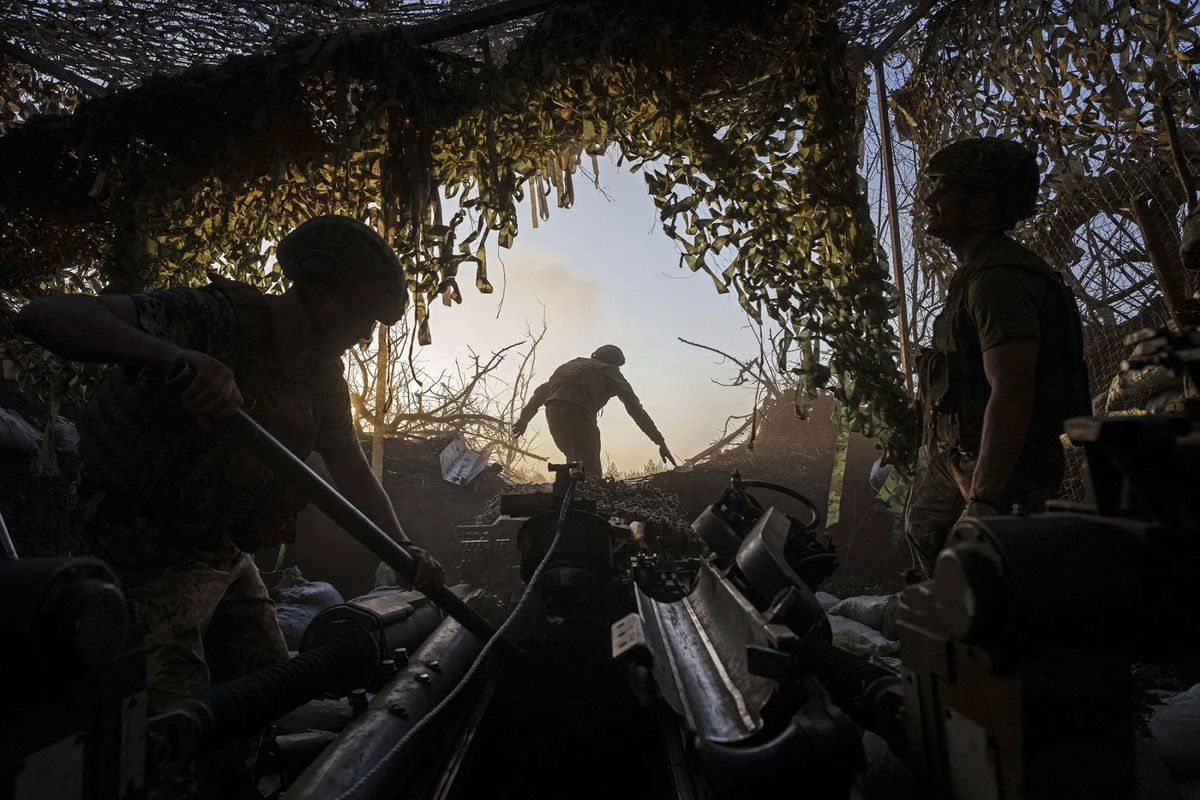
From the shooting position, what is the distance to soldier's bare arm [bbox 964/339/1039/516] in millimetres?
2283

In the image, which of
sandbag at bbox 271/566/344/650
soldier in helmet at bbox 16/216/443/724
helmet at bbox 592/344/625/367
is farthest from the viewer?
helmet at bbox 592/344/625/367

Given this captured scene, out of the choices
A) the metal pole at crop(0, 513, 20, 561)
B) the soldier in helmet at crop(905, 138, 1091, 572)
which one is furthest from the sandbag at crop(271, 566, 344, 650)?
the soldier in helmet at crop(905, 138, 1091, 572)

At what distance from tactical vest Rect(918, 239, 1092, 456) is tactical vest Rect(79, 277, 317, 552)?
2496 mm

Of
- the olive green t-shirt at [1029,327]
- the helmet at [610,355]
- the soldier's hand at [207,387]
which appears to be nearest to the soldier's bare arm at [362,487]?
the soldier's hand at [207,387]

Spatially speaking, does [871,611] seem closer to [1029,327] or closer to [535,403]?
[1029,327]

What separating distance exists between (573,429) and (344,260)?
260 inches

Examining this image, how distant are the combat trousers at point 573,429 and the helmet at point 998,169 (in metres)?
6.65

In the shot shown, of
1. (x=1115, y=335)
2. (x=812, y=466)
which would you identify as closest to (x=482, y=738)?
(x=1115, y=335)

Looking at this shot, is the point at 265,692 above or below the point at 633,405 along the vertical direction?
below

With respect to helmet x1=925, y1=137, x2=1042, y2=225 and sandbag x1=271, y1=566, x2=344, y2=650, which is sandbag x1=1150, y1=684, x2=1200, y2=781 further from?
sandbag x1=271, y1=566, x2=344, y2=650

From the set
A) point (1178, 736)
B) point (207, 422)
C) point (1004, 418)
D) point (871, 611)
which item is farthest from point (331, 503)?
point (871, 611)

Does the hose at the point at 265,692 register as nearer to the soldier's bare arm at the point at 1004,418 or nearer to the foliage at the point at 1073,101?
the soldier's bare arm at the point at 1004,418

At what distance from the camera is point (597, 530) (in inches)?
138

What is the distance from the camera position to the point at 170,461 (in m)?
2.32
